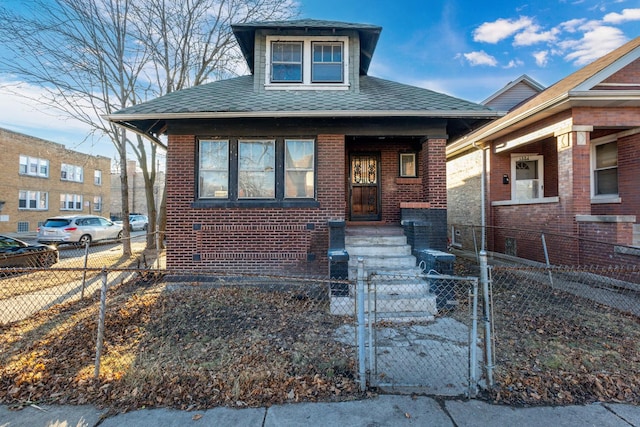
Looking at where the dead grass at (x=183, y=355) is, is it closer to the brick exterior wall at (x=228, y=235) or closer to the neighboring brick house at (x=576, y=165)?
the brick exterior wall at (x=228, y=235)

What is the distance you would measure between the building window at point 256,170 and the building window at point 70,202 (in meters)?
26.7

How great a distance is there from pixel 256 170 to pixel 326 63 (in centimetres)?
341

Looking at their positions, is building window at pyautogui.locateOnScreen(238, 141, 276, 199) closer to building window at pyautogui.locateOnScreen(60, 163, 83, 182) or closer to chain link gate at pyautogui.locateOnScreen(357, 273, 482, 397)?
chain link gate at pyautogui.locateOnScreen(357, 273, 482, 397)

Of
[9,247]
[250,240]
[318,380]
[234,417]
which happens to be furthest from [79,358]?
[9,247]

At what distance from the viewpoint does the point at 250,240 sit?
685cm

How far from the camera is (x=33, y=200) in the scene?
76.2ft

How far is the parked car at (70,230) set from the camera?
14.6m

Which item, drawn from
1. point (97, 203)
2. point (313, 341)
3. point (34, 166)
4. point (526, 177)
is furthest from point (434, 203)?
point (97, 203)

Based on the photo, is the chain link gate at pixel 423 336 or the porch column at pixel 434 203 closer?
the chain link gate at pixel 423 336

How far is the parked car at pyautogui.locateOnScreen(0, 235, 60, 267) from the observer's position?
870cm

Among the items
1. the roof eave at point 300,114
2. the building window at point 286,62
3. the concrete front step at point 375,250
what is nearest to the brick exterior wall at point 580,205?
the roof eave at point 300,114

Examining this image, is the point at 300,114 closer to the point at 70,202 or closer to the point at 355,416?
the point at 355,416

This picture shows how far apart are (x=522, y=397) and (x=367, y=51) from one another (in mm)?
8601

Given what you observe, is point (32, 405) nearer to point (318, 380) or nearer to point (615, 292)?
point (318, 380)
